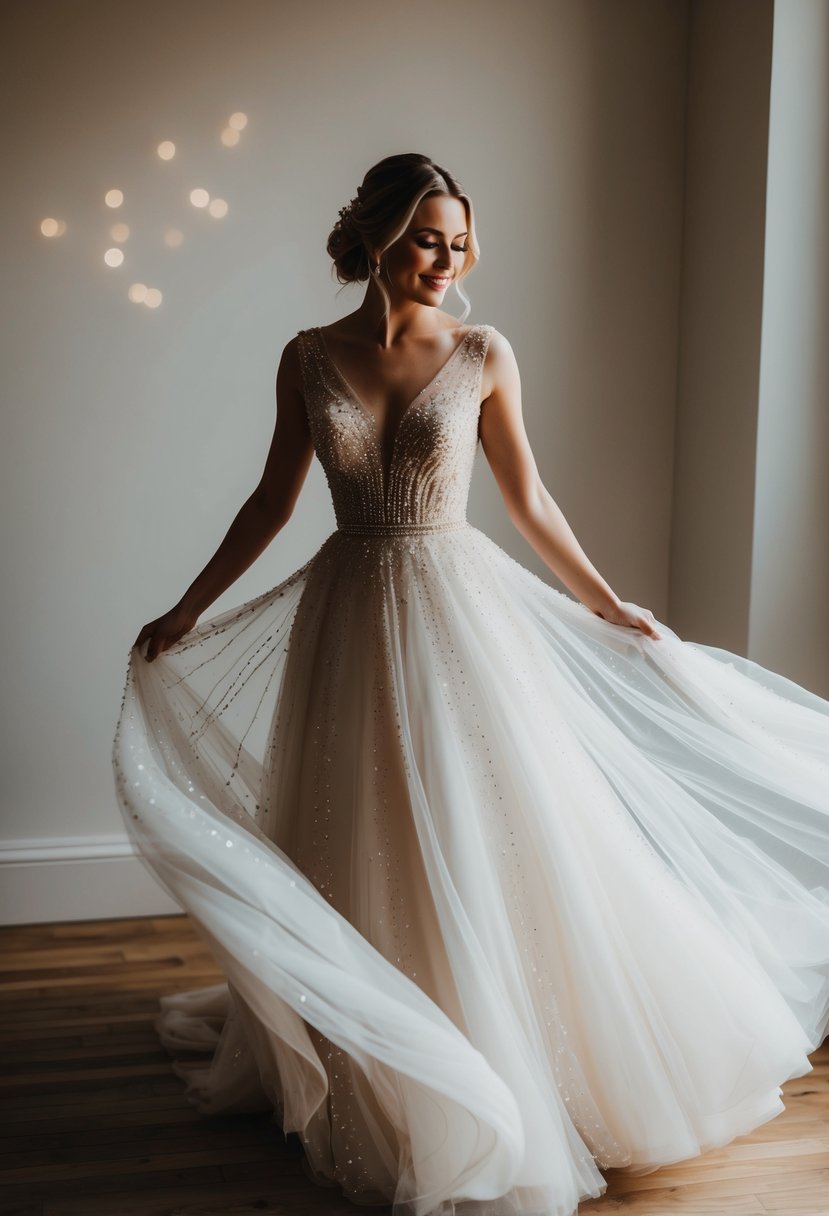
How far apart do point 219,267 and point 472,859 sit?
6.44ft

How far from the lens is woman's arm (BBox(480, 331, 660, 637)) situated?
2.39m

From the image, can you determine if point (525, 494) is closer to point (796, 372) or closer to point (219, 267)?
point (796, 372)

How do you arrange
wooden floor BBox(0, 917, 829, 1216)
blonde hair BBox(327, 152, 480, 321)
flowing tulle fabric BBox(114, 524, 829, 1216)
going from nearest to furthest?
flowing tulle fabric BBox(114, 524, 829, 1216) < wooden floor BBox(0, 917, 829, 1216) < blonde hair BBox(327, 152, 480, 321)

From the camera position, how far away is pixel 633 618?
2.40 metres

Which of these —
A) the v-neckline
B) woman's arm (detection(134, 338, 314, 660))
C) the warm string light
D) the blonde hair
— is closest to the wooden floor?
woman's arm (detection(134, 338, 314, 660))

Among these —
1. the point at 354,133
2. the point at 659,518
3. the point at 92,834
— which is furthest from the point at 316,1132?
the point at 354,133

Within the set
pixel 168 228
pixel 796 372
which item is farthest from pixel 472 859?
pixel 168 228

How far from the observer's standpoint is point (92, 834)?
139 inches

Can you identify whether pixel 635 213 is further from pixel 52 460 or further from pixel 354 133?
pixel 52 460

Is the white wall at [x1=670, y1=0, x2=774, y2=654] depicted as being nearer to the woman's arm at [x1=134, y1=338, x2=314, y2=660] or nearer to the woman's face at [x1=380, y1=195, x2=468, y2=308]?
the woman's face at [x1=380, y1=195, x2=468, y2=308]

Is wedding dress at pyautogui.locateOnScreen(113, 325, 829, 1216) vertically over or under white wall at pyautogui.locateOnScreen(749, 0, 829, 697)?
under

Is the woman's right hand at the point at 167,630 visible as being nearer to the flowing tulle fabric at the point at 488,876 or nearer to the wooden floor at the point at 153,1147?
the flowing tulle fabric at the point at 488,876

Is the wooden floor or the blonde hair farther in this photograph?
the blonde hair

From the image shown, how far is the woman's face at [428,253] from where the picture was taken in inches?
89.5
